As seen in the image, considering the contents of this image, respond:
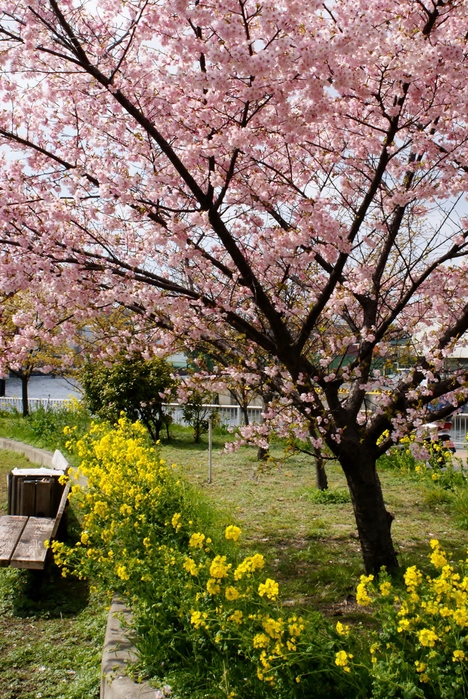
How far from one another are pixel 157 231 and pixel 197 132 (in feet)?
2.38

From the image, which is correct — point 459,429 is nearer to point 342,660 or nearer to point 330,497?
point 330,497

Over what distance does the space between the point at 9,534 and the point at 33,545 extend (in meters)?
0.41

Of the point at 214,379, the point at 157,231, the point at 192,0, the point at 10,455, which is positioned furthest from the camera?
the point at 10,455

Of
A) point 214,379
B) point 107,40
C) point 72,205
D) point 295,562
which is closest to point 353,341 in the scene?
point 214,379

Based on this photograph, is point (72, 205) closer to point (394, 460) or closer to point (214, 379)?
point (214, 379)

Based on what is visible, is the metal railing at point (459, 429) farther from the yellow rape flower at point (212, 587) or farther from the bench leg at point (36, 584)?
the yellow rape flower at point (212, 587)

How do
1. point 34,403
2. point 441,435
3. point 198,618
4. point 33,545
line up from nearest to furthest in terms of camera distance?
point 198,618 → point 33,545 → point 441,435 → point 34,403

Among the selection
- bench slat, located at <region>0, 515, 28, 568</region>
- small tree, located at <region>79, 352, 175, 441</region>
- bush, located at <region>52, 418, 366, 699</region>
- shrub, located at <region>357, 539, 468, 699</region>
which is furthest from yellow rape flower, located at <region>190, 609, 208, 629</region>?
small tree, located at <region>79, 352, 175, 441</region>

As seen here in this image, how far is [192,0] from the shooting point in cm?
356

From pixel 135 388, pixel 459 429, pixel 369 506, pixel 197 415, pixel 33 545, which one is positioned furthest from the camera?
pixel 459 429

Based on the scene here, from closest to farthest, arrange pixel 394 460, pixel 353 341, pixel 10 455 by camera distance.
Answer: pixel 353 341
pixel 394 460
pixel 10 455

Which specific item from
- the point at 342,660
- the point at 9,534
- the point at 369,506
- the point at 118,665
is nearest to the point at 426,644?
the point at 342,660

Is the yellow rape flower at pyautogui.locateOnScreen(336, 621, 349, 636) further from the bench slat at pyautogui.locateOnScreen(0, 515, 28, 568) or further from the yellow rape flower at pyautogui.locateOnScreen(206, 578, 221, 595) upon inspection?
the bench slat at pyautogui.locateOnScreen(0, 515, 28, 568)

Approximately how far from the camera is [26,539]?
5.27m
